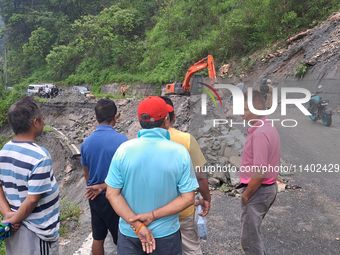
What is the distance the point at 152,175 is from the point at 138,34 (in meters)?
31.9

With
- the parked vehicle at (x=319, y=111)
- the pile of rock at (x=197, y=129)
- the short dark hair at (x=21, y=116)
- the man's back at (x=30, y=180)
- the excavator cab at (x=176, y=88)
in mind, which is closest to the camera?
the man's back at (x=30, y=180)

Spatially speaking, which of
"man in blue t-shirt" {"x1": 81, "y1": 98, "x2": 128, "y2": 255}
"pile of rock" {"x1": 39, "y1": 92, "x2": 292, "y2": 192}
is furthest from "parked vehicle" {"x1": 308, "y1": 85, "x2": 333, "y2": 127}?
"man in blue t-shirt" {"x1": 81, "y1": 98, "x2": 128, "y2": 255}

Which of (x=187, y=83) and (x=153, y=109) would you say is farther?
(x=187, y=83)

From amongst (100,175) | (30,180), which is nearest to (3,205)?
(30,180)

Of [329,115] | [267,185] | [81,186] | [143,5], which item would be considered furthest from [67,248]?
[143,5]

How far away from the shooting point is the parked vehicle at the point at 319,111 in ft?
10.1

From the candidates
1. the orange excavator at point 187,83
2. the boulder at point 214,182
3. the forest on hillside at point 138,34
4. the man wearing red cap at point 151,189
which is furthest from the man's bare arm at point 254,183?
the forest on hillside at point 138,34

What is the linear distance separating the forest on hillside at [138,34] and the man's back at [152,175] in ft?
45.6

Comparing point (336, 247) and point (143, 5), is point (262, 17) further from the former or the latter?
point (143, 5)

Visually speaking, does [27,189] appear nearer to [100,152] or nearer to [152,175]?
[100,152]

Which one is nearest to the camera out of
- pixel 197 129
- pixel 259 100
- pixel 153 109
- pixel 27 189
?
pixel 153 109

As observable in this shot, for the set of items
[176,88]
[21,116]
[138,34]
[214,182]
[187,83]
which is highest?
[138,34]

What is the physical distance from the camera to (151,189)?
1680mm

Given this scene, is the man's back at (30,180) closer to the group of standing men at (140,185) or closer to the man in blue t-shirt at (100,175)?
the group of standing men at (140,185)
